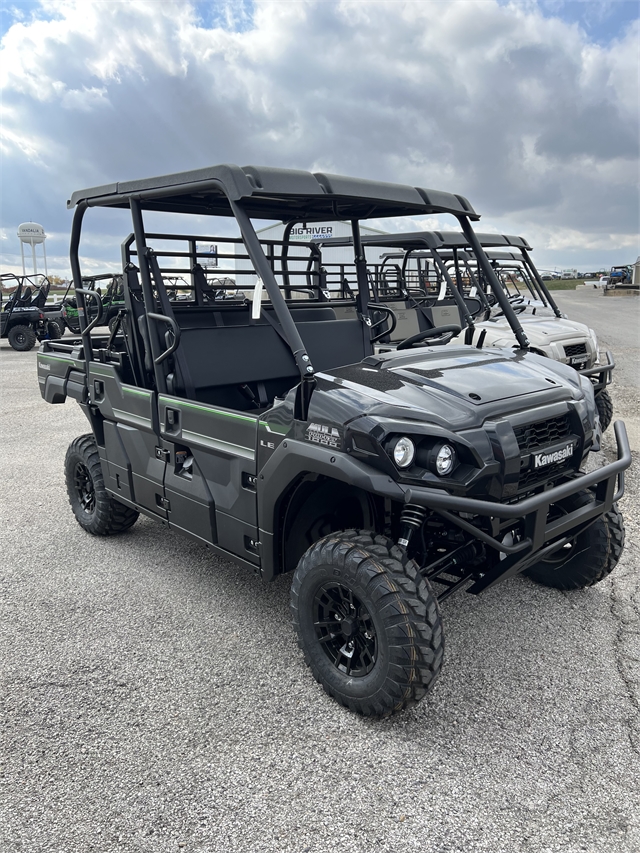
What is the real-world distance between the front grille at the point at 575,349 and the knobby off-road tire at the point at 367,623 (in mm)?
5394

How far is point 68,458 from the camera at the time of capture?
4770 mm

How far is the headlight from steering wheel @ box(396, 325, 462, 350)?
1.15 meters

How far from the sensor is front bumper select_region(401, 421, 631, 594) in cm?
242

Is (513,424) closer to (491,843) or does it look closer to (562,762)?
(562,762)

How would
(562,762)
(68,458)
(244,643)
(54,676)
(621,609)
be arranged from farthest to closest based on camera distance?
(68,458)
(621,609)
(244,643)
(54,676)
(562,762)

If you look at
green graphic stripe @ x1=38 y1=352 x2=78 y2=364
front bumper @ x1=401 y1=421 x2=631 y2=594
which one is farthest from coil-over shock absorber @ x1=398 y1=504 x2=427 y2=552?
green graphic stripe @ x1=38 y1=352 x2=78 y2=364

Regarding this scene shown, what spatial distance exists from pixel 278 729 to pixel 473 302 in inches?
380

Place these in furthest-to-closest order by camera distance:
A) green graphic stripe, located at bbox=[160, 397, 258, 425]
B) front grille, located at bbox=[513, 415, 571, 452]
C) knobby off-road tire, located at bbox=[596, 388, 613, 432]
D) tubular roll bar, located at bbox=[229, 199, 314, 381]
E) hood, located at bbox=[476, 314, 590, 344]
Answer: hood, located at bbox=[476, 314, 590, 344], knobby off-road tire, located at bbox=[596, 388, 613, 432], green graphic stripe, located at bbox=[160, 397, 258, 425], tubular roll bar, located at bbox=[229, 199, 314, 381], front grille, located at bbox=[513, 415, 571, 452]

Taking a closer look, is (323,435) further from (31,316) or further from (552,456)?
(31,316)

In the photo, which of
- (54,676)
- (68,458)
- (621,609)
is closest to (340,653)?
(54,676)

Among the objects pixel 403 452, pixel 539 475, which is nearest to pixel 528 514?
pixel 539 475

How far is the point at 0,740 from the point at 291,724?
1134 mm

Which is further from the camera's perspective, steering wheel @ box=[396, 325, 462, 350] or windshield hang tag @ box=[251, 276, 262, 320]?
steering wheel @ box=[396, 325, 462, 350]

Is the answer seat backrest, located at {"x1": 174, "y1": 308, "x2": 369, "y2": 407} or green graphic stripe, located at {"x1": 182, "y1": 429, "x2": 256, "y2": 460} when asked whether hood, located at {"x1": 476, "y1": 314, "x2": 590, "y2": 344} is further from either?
green graphic stripe, located at {"x1": 182, "y1": 429, "x2": 256, "y2": 460}
